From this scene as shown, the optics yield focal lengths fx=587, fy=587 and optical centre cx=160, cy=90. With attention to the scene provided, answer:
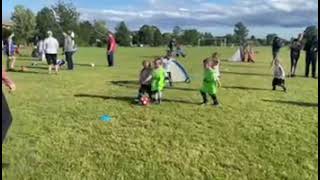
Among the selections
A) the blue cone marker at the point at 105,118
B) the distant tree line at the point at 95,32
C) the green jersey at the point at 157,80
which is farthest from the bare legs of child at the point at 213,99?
the distant tree line at the point at 95,32

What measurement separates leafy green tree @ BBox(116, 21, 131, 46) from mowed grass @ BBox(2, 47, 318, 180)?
118 meters

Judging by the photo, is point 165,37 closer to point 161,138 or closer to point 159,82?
point 159,82

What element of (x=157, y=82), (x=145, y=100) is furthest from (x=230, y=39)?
(x=145, y=100)

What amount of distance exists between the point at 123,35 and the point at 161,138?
12578 centimetres

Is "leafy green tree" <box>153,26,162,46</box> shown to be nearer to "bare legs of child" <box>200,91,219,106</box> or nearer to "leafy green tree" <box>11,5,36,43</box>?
"leafy green tree" <box>11,5,36,43</box>

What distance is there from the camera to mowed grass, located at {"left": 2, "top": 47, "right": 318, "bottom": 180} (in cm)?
896

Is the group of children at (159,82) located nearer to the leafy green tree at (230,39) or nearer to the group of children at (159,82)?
the group of children at (159,82)

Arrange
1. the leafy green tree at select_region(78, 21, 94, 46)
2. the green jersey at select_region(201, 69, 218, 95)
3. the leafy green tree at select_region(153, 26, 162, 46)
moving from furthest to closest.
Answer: the leafy green tree at select_region(153, 26, 162, 46) → the leafy green tree at select_region(78, 21, 94, 46) → the green jersey at select_region(201, 69, 218, 95)

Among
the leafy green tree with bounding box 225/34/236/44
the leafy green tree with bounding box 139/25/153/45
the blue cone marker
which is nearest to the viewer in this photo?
the blue cone marker

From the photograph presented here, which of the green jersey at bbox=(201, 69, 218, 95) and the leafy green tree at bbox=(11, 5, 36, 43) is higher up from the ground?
the leafy green tree at bbox=(11, 5, 36, 43)

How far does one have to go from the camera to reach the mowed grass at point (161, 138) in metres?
8.96

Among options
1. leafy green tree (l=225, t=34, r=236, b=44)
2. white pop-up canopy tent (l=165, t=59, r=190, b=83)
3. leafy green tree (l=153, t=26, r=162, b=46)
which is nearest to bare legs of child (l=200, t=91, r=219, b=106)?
white pop-up canopy tent (l=165, t=59, r=190, b=83)

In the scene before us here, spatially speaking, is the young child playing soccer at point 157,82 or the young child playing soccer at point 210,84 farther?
the young child playing soccer at point 157,82

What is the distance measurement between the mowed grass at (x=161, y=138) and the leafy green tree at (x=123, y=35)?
11775 cm
